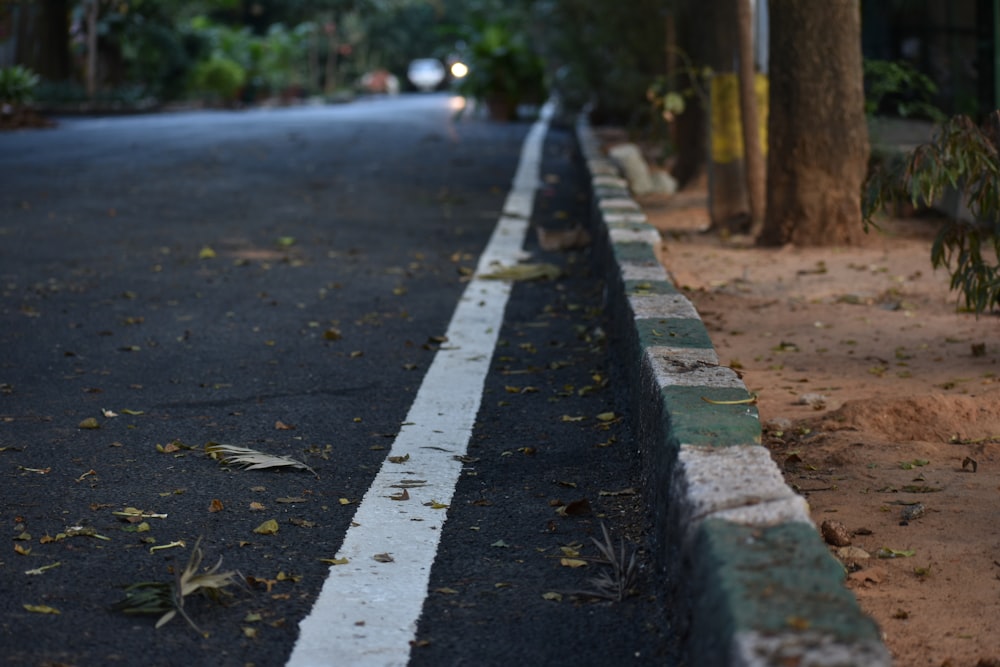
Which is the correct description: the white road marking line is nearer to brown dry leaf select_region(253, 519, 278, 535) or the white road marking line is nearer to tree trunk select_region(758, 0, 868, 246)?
brown dry leaf select_region(253, 519, 278, 535)

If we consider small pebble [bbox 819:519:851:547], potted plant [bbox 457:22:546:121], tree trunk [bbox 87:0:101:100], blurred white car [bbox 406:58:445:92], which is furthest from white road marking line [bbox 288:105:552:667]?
blurred white car [bbox 406:58:445:92]

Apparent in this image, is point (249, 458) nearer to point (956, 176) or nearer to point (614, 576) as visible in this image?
point (614, 576)

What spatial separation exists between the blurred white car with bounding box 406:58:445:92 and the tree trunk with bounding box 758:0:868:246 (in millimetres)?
52964

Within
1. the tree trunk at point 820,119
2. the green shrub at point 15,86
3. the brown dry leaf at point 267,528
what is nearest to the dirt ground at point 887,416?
the tree trunk at point 820,119

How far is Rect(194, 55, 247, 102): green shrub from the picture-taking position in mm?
32406

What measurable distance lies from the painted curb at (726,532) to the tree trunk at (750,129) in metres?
5.60

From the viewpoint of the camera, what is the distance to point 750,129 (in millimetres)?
9969

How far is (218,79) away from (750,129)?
24.6 metres

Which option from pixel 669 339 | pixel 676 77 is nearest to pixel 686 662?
pixel 669 339

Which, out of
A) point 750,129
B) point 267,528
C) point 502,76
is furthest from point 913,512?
point 502,76

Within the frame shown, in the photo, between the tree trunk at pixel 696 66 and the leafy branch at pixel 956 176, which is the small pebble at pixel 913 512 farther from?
the tree trunk at pixel 696 66

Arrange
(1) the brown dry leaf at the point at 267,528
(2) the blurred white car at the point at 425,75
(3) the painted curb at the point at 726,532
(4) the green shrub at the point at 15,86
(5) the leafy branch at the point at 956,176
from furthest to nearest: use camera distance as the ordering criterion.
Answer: (2) the blurred white car at the point at 425,75, (4) the green shrub at the point at 15,86, (5) the leafy branch at the point at 956,176, (1) the brown dry leaf at the point at 267,528, (3) the painted curb at the point at 726,532

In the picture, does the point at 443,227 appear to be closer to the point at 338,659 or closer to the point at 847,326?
the point at 847,326

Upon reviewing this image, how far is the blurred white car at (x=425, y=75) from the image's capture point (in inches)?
2391
